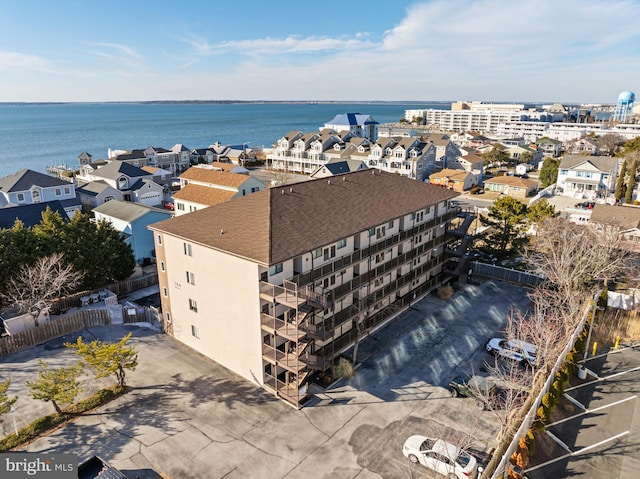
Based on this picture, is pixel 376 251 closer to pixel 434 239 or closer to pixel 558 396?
pixel 434 239

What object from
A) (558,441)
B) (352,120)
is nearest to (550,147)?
(352,120)

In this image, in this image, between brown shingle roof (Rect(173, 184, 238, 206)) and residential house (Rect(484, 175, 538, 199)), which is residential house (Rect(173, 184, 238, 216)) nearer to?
brown shingle roof (Rect(173, 184, 238, 206))

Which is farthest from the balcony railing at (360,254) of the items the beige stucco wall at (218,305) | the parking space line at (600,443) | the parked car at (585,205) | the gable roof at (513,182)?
the gable roof at (513,182)

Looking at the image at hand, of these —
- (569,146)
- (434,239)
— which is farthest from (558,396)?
(569,146)

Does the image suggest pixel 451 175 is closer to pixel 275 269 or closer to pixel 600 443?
pixel 600 443

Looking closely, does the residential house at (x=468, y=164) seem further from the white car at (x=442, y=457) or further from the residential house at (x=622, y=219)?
the white car at (x=442, y=457)

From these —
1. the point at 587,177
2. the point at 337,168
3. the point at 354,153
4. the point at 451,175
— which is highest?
the point at 354,153

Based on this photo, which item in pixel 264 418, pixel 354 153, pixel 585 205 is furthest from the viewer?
pixel 354 153
